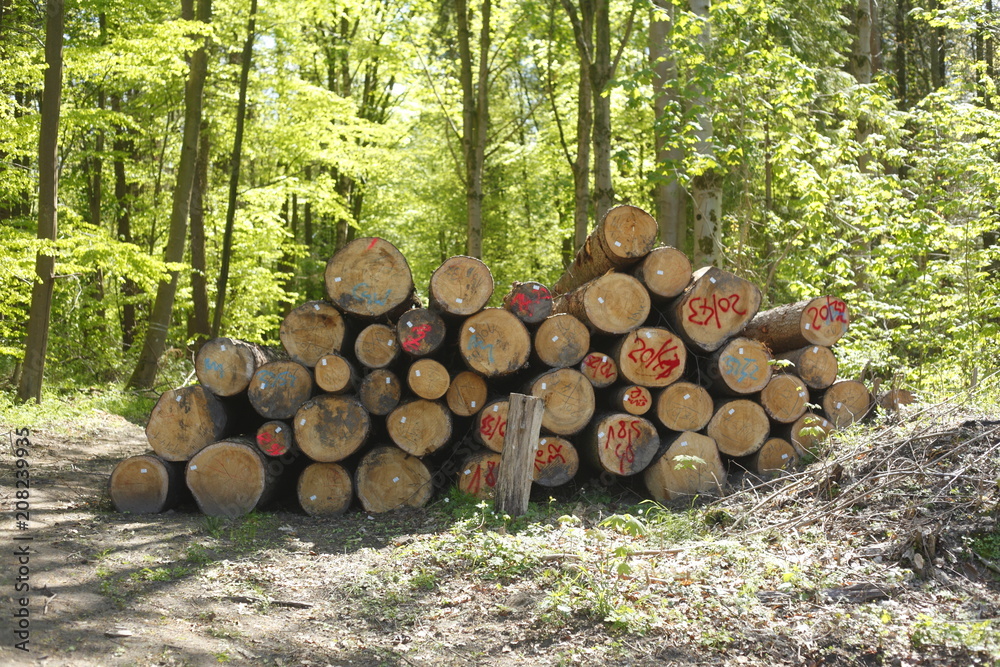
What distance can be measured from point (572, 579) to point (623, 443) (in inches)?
94.9

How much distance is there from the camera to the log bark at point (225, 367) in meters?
7.00

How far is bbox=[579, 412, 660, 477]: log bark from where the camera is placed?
277 inches

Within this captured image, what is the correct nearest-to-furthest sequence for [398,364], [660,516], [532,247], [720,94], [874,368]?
[660,516] < [398,364] < [874,368] < [720,94] < [532,247]

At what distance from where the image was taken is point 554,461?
23.6 feet

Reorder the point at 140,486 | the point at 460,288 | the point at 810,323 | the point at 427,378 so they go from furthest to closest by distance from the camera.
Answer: the point at 810,323, the point at 460,288, the point at 427,378, the point at 140,486

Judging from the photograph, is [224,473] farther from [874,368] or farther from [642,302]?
[874,368]

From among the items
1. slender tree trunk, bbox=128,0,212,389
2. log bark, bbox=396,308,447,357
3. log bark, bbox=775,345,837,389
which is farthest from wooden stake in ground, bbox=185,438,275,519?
slender tree trunk, bbox=128,0,212,389

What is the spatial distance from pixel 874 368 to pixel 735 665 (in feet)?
18.5

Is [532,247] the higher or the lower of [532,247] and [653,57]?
the lower

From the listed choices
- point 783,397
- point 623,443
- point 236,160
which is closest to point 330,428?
point 623,443

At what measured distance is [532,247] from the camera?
66.5 feet

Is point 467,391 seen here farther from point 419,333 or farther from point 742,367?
point 742,367

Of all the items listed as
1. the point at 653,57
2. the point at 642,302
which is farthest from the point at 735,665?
the point at 653,57

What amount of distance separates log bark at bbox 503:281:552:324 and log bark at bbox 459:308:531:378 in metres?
0.14
